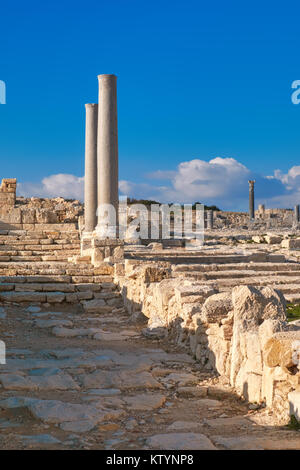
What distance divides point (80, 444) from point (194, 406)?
147 centimetres

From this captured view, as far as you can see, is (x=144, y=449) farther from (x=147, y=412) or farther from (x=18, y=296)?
(x=18, y=296)

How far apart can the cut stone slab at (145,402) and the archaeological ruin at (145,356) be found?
0.7 inches

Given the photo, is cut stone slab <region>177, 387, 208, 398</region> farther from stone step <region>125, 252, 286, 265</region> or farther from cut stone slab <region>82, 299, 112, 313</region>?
stone step <region>125, 252, 286, 265</region>

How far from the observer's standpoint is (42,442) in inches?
137

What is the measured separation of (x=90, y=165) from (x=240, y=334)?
15530 millimetres

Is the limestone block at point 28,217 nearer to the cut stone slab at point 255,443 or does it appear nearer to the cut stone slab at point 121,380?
the cut stone slab at point 121,380

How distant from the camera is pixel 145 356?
6539 mm

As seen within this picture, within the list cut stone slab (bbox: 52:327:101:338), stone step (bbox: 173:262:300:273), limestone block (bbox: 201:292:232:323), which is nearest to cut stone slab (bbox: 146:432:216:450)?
limestone block (bbox: 201:292:232:323)

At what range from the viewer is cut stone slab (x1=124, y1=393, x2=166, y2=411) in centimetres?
455

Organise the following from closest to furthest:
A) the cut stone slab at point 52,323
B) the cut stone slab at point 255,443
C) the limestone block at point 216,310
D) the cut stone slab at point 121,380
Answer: the cut stone slab at point 255,443
the cut stone slab at point 121,380
the limestone block at point 216,310
the cut stone slab at point 52,323

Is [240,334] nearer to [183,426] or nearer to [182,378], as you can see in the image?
[182,378]

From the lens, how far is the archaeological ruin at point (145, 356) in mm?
3820

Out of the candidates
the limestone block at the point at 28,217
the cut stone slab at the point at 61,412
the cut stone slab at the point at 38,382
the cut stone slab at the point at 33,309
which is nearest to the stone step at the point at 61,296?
the cut stone slab at the point at 33,309
